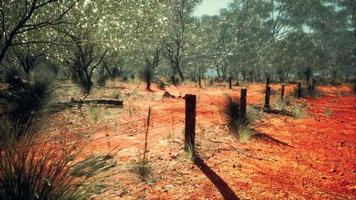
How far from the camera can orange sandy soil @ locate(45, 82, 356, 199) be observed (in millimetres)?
5270

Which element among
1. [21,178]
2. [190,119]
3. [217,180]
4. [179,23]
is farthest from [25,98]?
[179,23]

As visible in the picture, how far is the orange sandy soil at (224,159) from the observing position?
5270 mm

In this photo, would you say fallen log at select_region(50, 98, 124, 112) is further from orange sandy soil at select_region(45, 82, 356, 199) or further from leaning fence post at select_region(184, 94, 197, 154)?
leaning fence post at select_region(184, 94, 197, 154)

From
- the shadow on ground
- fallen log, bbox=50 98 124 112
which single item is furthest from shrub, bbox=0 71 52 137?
the shadow on ground

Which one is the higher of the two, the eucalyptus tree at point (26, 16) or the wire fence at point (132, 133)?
the eucalyptus tree at point (26, 16)

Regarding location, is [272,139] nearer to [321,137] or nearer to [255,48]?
[321,137]

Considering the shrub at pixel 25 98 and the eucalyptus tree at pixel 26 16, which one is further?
the shrub at pixel 25 98

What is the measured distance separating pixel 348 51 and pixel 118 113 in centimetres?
3969

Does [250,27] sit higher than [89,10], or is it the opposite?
[250,27]

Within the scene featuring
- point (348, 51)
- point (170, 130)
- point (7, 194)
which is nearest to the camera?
point (7, 194)

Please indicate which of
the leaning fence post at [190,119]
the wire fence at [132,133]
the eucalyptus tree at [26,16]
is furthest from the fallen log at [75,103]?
the leaning fence post at [190,119]

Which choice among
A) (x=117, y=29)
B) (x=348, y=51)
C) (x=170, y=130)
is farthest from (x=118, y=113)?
(x=348, y=51)

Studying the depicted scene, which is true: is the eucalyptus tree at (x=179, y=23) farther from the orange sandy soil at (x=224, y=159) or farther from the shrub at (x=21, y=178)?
the shrub at (x=21, y=178)

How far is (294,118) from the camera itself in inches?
484
